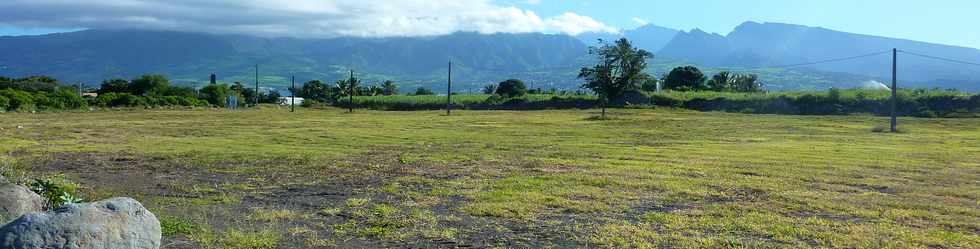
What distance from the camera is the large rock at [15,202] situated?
6.55m

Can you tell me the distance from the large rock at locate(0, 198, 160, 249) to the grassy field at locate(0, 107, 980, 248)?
1.38 meters

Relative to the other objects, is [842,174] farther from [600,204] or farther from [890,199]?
[600,204]

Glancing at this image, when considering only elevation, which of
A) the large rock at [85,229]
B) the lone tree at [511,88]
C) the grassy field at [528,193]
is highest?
the lone tree at [511,88]

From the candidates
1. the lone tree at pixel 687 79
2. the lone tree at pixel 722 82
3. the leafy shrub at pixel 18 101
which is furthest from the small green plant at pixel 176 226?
the lone tree at pixel 687 79

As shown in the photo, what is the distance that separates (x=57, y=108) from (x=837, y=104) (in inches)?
2507

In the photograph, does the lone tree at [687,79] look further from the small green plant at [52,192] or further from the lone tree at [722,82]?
the small green plant at [52,192]

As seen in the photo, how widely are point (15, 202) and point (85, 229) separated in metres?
2.22

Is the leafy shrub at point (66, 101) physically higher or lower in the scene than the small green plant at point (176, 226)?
higher

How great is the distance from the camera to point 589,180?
1256 cm

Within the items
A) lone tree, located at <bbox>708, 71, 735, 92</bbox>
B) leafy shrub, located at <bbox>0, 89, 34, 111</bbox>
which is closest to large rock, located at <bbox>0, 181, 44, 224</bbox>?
leafy shrub, located at <bbox>0, 89, 34, 111</bbox>

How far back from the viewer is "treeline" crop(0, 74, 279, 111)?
2306 inches

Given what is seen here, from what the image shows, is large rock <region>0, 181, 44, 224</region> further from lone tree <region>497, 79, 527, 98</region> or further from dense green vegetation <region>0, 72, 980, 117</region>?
lone tree <region>497, 79, 527, 98</region>

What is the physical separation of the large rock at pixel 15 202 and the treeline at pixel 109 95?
55681 mm

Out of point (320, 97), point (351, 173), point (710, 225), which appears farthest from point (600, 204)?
point (320, 97)
